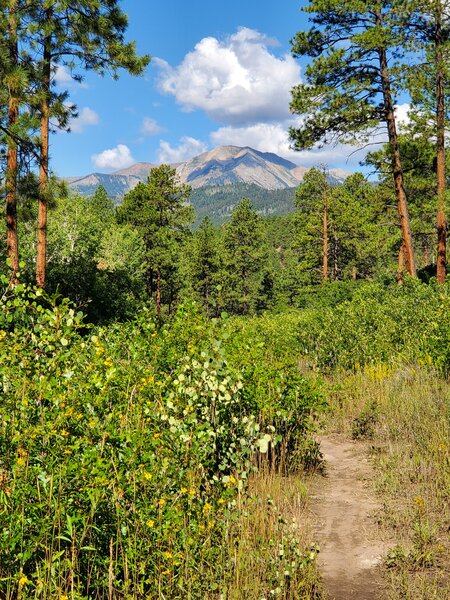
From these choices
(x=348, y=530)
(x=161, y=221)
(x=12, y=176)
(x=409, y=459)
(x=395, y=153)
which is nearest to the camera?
(x=348, y=530)

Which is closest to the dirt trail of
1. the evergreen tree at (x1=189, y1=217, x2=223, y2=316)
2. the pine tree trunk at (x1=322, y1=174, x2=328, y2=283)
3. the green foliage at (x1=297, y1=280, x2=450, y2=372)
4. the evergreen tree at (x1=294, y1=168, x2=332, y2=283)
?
the green foliage at (x1=297, y1=280, x2=450, y2=372)

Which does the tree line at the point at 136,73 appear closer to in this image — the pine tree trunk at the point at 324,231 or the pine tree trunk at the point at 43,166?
the pine tree trunk at the point at 43,166

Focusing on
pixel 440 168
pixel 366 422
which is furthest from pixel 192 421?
pixel 440 168

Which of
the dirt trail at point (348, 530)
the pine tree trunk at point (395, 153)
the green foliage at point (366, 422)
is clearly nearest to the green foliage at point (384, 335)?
the green foliage at point (366, 422)

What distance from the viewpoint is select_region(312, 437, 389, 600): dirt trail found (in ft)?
10.5

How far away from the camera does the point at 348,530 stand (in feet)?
13.0

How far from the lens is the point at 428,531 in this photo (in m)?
3.56

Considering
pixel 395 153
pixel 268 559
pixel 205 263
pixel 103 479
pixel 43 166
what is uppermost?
pixel 395 153

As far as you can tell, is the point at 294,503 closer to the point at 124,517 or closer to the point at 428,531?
the point at 428,531

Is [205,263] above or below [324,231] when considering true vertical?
below

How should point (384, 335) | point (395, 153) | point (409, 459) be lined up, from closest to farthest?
1. point (409, 459)
2. point (384, 335)
3. point (395, 153)

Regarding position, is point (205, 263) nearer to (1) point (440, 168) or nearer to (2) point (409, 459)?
(1) point (440, 168)

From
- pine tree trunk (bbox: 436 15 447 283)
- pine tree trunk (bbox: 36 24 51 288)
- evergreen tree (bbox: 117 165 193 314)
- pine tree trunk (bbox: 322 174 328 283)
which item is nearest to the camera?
pine tree trunk (bbox: 36 24 51 288)

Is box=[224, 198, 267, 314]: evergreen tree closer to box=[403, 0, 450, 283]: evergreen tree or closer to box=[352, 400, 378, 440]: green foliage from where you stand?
box=[403, 0, 450, 283]: evergreen tree
